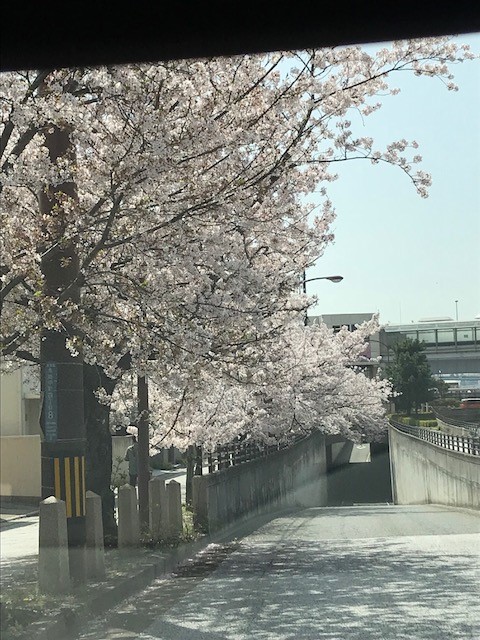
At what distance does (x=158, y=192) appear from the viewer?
10.1 metres

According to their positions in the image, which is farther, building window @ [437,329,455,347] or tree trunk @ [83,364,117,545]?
building window @ [437,329,455,347]

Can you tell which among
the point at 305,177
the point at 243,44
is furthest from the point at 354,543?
the point at 243,44

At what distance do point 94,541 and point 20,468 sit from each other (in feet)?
52.4

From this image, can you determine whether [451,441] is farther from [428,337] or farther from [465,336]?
[428,337]

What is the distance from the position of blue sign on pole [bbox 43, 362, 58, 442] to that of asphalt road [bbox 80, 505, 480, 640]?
2.11 metres

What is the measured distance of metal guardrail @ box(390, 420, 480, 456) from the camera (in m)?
26.5

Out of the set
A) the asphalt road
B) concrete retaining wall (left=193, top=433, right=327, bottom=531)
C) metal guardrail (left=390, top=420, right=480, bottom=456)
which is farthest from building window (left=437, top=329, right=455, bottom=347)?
the asphalt road

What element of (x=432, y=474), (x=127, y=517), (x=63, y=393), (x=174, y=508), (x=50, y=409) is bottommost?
(x=432, y=474)

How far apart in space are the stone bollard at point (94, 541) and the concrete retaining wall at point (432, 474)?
1609cm

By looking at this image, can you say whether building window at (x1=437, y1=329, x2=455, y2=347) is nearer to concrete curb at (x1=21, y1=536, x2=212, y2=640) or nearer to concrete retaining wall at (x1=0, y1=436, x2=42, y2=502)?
concrete retaining wall at (x1=0, y1=436, x2=42, y2=502)

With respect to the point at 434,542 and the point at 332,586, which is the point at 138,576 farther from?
the point at 434,542

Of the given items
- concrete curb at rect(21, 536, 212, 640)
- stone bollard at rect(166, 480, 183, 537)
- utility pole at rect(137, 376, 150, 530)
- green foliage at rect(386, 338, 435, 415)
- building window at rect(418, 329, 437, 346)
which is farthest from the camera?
green foliage at rect(386, 338, 435, 415)

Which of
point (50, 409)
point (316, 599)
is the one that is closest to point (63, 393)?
point (50, 409)

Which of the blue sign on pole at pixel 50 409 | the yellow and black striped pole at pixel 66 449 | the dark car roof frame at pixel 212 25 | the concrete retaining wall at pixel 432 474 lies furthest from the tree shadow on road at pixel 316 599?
the concrete retaining wall at pixel 432 474
